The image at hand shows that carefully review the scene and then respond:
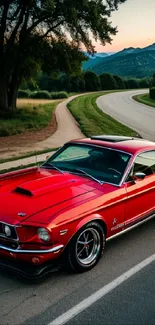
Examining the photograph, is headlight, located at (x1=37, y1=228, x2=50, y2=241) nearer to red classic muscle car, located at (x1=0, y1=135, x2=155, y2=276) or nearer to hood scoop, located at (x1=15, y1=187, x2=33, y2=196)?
red classic muscle car, located at (x1=0, y1=135, x2=155, y2=276)

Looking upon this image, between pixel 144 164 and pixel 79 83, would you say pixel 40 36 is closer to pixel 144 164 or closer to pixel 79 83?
pixel 144 164

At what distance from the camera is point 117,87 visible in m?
75.1

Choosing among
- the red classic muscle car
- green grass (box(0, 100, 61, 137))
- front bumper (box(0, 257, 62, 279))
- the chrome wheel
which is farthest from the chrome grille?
green grass (box(0, 100, 61, 137))

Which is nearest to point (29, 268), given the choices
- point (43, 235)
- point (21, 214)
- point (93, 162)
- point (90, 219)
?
point (43, 235)

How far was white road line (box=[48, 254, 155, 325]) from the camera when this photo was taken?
3.71 m

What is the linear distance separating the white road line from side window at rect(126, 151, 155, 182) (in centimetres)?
130

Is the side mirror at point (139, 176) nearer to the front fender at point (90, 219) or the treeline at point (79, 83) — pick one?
the front fender at point (90, 219)

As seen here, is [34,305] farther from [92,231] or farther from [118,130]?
[118,130]

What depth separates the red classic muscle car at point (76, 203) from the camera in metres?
4.20

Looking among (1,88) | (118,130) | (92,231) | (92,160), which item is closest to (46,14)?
(1,88)

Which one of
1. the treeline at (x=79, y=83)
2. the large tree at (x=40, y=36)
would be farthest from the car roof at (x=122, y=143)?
the treeline at (x=79, y=83)

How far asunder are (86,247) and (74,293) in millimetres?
666

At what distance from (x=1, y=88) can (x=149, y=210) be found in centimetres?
1857

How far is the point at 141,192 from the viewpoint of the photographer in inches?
220
